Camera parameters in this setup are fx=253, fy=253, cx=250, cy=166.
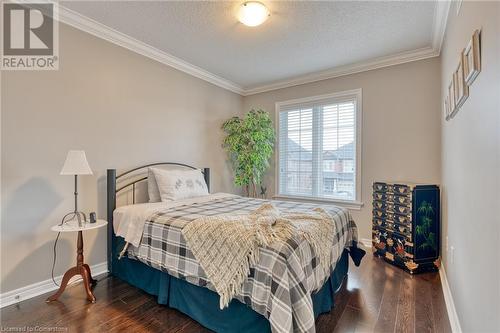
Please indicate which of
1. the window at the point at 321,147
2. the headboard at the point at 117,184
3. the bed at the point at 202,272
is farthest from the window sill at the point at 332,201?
the headboard at the point at 117,184

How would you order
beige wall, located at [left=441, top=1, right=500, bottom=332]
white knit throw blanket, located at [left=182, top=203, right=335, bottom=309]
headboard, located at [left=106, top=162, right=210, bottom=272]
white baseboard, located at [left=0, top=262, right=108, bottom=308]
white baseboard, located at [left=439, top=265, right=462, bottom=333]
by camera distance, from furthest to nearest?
1. headboard, located at [left=106, top=162, right=210, bottom=272]
2. white baseboard, located at [left=0, top=262, right=108, bottom=308]
3. white baseboard, located at [left=439, top=265, right=462, bottom=333]
4. white knit throw blanket, located at [left=182, top=203, right=335, bottom=309]
5. beige wall, located at [left=441, top=1, right=500, bottom=332]

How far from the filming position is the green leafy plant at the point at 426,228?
9.09 feet

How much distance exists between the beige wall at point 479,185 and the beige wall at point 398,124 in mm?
1460

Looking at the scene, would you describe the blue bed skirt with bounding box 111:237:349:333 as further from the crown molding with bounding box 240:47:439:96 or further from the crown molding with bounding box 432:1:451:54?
the crown molding with bounding box 240:47:439:96

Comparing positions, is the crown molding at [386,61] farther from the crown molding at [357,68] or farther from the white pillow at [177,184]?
the white pillow at [177,184]

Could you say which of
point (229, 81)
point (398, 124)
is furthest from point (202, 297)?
point (229, 81)

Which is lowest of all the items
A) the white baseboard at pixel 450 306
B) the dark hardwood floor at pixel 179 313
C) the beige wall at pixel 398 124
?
the dark hardwood floor at pixel 179 313

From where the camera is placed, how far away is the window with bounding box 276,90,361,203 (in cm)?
383

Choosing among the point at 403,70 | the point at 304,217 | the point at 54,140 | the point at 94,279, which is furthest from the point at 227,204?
the point at 403,70

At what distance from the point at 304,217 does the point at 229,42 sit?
226 centimetres

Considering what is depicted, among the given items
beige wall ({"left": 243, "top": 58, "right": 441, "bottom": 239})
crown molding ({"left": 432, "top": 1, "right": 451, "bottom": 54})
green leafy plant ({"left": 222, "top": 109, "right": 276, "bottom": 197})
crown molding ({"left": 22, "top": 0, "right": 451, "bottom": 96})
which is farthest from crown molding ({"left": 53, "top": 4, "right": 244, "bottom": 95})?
crown molding ({"left": 432, "top": 1, "right": 451, "bottom": 54})

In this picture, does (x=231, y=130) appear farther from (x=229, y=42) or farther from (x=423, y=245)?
(x=423, y=245)

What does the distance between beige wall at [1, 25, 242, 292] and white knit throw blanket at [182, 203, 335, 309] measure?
4.87 feet

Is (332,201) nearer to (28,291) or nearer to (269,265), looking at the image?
(269,265)
